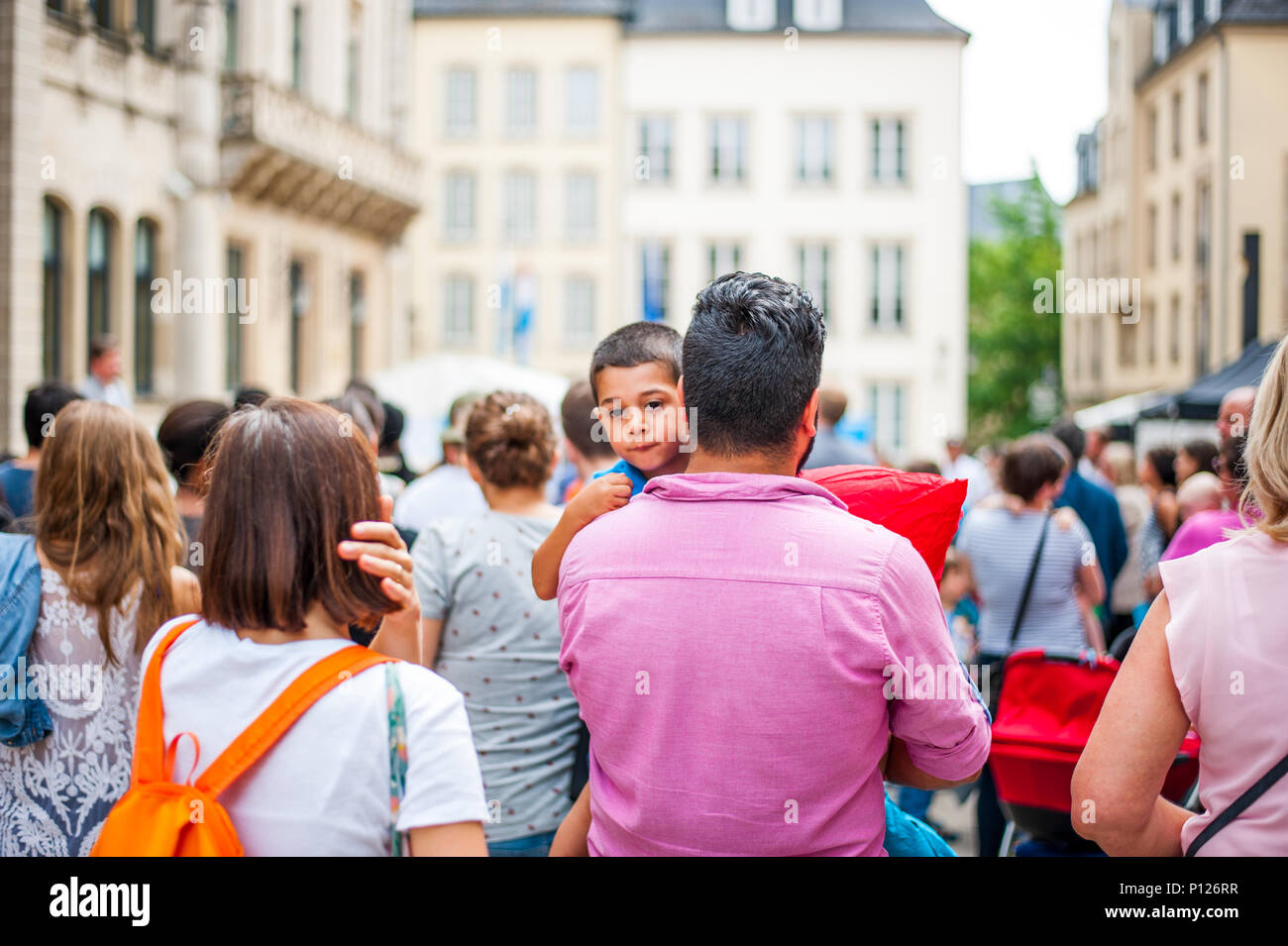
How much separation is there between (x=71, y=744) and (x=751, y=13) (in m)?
39.1

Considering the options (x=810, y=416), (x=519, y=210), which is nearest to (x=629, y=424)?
(x=810, y=416)

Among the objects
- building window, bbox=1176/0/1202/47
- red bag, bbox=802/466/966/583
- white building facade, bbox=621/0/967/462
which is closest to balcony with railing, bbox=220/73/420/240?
white building facade, bbox=621/0/967/462

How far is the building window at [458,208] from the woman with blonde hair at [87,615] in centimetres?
3716

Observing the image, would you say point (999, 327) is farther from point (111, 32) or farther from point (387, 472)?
point (387, 472)

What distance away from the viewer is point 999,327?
52188 millimetres

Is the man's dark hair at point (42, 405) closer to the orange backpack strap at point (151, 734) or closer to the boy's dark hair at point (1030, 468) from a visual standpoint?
the orange backpack strap at point (151, 734)

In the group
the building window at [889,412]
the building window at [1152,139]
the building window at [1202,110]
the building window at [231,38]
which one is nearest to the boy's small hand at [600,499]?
the building window at [231,38]

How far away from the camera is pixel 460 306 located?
129ft

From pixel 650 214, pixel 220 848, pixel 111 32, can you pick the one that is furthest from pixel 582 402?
pixel 650 214

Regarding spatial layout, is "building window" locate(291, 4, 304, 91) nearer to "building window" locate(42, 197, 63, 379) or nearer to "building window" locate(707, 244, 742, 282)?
"building window" locate(42, 197, 63, 379)

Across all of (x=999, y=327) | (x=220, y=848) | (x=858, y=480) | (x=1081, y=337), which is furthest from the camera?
(x=999, y=327)

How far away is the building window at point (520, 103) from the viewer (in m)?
38.7

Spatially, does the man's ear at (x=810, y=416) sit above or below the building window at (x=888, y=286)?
below

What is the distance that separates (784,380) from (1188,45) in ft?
125
